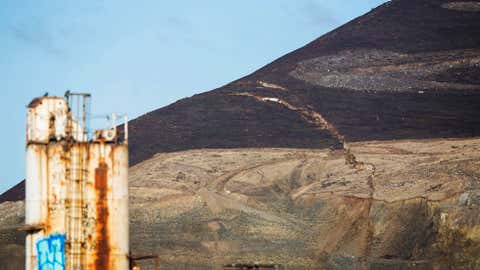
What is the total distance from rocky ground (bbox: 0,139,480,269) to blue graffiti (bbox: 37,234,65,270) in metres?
28.4

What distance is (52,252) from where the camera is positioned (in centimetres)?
2361

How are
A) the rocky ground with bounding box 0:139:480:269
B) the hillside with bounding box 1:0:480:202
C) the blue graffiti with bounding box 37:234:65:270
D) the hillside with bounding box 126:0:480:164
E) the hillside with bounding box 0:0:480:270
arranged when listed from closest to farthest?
the blue graffiti with bounding box 37:234:65:270 → the rocky ground with bounding box 0:139:480:269 → the hillside with bounding box 0:0:480:270 → the hillside with bounding box 1:0:480:202 → the hillside with bounding box 126:0:480:164

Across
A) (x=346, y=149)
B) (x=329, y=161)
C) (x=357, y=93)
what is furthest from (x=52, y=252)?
(x=357, y=93)

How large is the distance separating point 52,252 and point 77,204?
0.99 m

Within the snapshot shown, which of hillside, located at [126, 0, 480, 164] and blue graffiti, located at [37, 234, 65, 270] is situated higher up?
hillside, located at [126, 0, 480, 164]

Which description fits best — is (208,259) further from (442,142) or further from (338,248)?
(442,142)

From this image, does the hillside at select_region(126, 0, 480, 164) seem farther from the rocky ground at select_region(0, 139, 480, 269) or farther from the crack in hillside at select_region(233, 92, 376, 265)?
the rocky ground at select_region(0, 139, 480, 269)

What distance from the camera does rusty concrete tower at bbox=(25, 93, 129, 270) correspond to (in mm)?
23625

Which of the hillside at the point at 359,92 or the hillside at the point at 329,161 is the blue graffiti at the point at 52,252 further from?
the hillside at the point at 359,92

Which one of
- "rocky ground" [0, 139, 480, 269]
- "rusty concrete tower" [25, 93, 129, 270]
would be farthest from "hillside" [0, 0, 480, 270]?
"rusty concrete tower" [25, 93, 129, 270]

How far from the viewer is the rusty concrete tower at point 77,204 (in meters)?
23.6

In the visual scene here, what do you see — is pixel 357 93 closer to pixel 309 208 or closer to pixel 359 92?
pixel 359 92

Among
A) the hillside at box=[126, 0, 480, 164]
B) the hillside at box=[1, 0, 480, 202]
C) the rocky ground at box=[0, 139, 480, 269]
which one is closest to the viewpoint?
the rocky ground at box=[0, 139, 480, 269]

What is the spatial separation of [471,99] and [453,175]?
19.0 m
